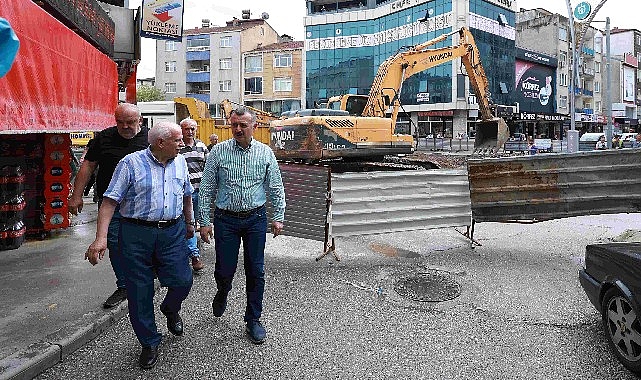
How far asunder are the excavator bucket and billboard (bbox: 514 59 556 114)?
3664cm

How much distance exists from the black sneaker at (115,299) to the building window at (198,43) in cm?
6117

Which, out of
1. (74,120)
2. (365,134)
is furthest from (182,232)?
(365,134)

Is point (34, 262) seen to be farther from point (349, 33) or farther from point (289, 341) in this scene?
point (349, 33)

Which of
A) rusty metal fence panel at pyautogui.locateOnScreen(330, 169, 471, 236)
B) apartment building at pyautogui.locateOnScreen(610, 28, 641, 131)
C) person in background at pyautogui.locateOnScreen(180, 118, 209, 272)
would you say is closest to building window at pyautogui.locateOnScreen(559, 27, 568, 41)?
apartment building at pyautogui.locateOnScreen(610, 28, 641, 131)

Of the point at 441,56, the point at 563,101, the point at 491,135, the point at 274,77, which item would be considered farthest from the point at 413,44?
the point at 491,135

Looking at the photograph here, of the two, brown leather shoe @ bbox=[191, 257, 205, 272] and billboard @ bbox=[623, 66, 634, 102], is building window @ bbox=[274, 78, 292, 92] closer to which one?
billboard @ bbox=[623, 66, 634, 102]

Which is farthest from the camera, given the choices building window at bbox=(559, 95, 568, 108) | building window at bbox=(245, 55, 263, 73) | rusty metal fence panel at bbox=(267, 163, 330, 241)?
building window at bbox=(245, 55, 263, 73)

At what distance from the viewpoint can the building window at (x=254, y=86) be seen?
58.1m

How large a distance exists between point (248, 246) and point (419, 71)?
47.0 feet

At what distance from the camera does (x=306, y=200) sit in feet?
22.8

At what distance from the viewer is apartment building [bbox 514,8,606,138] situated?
182 ft

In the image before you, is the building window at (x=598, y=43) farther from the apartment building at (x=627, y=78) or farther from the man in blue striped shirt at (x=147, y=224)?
the man in blue striped shirt at (x=147, y=224)

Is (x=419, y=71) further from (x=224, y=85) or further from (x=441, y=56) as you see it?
(x=224, y=85)

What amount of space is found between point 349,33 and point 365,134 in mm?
42548
